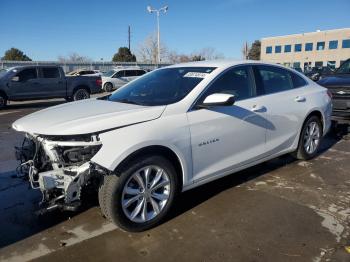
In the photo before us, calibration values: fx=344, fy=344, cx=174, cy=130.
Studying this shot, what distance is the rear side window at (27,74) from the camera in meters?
14.2

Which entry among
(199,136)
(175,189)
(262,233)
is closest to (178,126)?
(199,136)

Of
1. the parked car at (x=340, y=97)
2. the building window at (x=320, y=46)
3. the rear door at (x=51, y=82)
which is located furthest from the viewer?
the building window at (x=320, y=46)

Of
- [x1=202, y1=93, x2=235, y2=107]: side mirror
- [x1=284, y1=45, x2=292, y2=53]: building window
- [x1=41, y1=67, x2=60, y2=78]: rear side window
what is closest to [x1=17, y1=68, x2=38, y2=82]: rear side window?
[x1=41, y1=67, x2=60, y2=78]: rear side window

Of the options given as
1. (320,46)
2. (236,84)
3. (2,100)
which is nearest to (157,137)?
(236,84)

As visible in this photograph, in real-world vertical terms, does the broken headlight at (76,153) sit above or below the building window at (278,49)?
below

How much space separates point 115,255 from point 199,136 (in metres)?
1.47

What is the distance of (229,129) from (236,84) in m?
0.66

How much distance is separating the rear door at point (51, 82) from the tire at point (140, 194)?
496 inches

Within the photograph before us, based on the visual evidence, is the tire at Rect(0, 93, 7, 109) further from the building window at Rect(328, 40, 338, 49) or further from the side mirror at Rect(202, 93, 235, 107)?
the building window at Rect(328, 40, 338, 49)

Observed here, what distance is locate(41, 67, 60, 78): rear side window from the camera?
48.4 feet

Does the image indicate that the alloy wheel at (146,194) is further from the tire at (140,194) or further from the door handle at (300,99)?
the door handle at (300,99)

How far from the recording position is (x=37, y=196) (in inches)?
171

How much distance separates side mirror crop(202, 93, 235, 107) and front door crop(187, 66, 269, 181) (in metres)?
0.13

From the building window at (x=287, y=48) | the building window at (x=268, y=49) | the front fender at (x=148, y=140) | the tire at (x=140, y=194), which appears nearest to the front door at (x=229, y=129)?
the front fender at (x=148, y=140)
